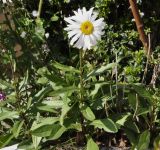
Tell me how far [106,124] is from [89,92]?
30 cm

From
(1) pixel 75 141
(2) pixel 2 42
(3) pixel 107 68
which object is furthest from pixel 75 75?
(2) pixel 2 42

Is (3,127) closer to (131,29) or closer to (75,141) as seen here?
(75,141)

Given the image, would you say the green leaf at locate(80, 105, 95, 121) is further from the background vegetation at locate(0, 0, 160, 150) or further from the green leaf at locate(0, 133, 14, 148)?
the green leaf at locate(0, 133, 14, 148)

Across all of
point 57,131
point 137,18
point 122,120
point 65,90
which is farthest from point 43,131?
point 137,18

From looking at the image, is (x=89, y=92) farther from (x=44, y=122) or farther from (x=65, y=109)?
(x=44, y=122)

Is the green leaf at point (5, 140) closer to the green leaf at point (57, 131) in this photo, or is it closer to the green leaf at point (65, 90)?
the green leaf at point (57, 131)

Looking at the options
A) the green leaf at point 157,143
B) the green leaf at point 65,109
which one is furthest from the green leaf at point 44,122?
the green leaf at point 157,143

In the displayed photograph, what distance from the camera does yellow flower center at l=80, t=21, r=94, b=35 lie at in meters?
2.87

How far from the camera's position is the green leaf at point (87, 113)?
124 inches

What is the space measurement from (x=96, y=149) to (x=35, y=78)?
41.9 inches

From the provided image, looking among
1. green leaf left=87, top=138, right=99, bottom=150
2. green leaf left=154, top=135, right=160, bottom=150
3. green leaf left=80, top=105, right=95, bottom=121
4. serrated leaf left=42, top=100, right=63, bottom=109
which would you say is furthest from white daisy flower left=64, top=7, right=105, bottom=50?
green leaf left=154, top=135, right=160, bottom=150

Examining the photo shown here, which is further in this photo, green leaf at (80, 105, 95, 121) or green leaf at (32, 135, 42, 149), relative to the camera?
green leaf at (32, 135, 42, 149)

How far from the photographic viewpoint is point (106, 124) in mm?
3162

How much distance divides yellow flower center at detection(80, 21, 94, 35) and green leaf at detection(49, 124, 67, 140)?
723 mm
